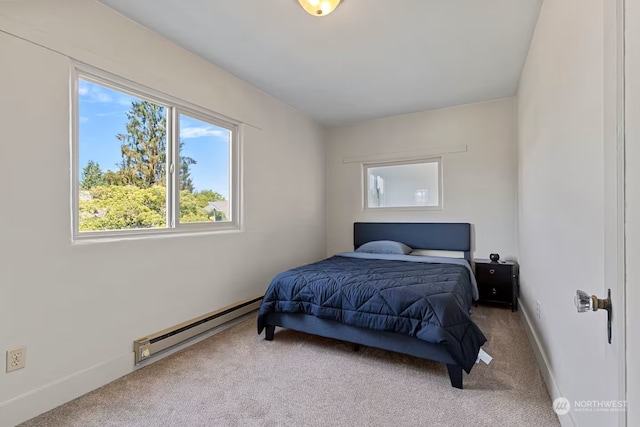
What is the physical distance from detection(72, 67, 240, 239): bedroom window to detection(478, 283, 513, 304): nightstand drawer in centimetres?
291

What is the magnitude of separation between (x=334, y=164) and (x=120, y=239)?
3307 mm

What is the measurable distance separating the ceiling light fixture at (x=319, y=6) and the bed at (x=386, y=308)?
1.95m

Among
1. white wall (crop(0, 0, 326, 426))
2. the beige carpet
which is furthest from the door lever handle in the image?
white wall (crop(0, 0, 326, 426))

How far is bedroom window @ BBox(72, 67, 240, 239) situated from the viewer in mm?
2061

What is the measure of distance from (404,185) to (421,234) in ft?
2.53

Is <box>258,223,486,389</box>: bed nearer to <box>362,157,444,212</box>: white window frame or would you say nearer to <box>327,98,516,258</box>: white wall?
<box>327,98,516,258</box>: white wall

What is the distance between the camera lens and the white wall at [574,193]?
0.94m

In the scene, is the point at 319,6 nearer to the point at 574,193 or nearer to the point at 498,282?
the point at 574,193

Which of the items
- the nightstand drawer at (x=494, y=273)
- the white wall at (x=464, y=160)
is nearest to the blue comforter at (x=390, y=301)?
the nightstand drawer at (x=494, y=273)

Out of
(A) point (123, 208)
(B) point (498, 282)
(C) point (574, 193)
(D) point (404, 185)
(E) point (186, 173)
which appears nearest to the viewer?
(C) point (574, 193)

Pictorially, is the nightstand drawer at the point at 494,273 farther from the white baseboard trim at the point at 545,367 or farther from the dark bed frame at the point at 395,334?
the white baseboard trim at the point at 545,367

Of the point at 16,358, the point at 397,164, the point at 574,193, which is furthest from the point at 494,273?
the point at 16,358

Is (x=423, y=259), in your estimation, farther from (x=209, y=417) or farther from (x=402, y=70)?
(x=209, y=417)

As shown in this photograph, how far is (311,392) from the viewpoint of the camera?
6.26ft
